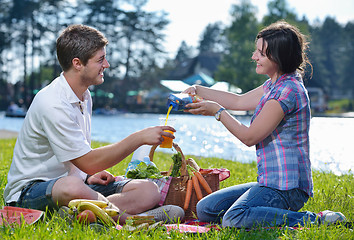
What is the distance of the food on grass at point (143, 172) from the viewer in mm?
3758

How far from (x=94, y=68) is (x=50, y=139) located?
1.94 feet

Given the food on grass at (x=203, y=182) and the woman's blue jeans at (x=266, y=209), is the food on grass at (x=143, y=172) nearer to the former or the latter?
the food on grass at (x=203, y=182)

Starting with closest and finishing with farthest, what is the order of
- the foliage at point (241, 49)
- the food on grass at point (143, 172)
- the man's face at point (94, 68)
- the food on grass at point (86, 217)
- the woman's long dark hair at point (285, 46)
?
1. the food on grass at point (86, 217)
2. the woman's long dark hair at point (285, 46)
3. the man's face at point (94, 68)
4. the food on grass at point (143, 172)
5. the foliage at point (241, 49)

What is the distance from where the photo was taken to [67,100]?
3129 mm

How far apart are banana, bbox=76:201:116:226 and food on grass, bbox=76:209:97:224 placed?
27mm

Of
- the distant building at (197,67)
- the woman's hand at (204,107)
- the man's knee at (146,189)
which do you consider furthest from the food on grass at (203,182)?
the distant building at (197,67)

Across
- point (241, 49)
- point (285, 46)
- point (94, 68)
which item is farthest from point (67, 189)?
point (241, 49)

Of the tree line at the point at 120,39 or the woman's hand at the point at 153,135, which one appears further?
the tree line at the point at 120,39

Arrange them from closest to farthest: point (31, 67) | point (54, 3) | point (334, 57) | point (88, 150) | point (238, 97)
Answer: point (88, 150)
point (238, 97)
point (54, 3)
point (31, 67)
point (334, 57)

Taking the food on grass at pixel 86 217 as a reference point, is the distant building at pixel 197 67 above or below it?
below

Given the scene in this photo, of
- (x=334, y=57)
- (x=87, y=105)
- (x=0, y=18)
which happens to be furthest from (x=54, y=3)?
(x=334, y=57)

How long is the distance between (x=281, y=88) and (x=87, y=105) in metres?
1.44

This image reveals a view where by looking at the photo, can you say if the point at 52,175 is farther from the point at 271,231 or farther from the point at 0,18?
the point at 0,18

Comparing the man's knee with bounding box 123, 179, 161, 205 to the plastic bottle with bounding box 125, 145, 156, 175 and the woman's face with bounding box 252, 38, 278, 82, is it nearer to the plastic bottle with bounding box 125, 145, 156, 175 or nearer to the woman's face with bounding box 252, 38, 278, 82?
the plastic bottle with bounding box 125, 145, 156, 175
